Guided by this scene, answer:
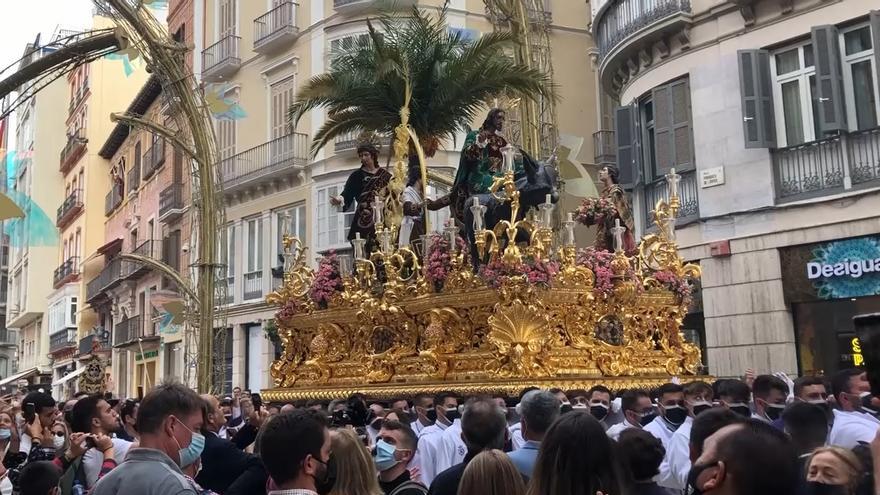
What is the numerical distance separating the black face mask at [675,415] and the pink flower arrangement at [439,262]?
3852 mm

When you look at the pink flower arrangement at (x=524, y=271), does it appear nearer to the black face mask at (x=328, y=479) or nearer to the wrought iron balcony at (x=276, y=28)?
the black face mask at (x=328, y=479)

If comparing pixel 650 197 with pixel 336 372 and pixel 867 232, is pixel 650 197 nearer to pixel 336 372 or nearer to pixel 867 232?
pixel 867 232

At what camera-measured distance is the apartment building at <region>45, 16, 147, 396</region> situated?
4891 centimetres

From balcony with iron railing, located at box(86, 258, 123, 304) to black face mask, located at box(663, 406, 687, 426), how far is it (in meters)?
36.8

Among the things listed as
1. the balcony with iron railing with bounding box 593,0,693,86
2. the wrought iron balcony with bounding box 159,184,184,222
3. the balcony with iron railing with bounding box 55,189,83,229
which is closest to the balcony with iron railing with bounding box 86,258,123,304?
the balcony with iron railing with bounding box 55,189,83,229

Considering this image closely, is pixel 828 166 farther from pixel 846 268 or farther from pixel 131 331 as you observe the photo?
pixel 131 331

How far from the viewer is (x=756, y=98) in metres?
16.4

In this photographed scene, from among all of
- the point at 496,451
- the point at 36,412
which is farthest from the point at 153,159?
the point at 496,451

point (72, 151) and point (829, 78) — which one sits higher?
point (72, 151)

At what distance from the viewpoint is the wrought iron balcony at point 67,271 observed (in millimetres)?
51406

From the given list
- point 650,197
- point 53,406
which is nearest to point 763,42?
point 650,197

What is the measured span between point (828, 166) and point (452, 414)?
9.61m

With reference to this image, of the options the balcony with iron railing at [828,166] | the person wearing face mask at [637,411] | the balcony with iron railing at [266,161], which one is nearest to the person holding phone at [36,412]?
the person wearing face mask at [637,411]

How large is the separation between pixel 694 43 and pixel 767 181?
319cm
